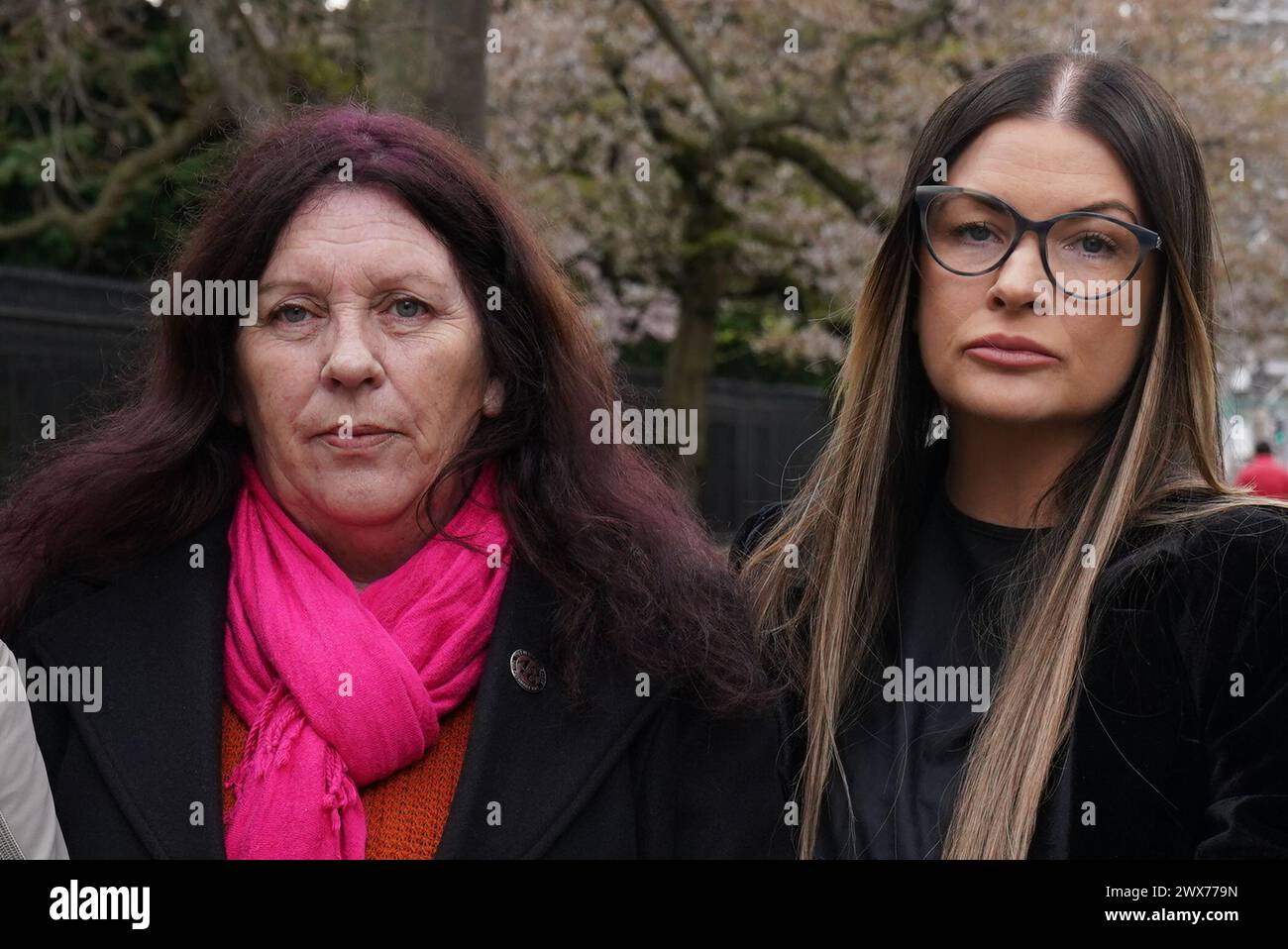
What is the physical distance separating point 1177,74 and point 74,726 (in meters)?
12.5

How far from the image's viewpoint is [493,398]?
2.80m

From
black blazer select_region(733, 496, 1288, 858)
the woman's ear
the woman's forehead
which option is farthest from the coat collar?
the woman's forehead

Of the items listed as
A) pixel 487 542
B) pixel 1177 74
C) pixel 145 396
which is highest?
pixel 1177 74

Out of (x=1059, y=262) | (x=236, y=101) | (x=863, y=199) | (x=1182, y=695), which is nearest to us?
(x=1182, y=695)

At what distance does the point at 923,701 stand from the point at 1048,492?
1.36ft

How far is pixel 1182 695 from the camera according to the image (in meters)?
2.47

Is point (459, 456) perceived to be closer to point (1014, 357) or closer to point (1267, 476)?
point (1014, 357)

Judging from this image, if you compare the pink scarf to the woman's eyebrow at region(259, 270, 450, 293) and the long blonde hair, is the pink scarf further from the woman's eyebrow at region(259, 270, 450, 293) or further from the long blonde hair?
the long blonde hair

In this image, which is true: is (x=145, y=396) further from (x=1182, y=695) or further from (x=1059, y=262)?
(x=1182, y=695)

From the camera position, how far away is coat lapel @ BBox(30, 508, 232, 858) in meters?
2.50

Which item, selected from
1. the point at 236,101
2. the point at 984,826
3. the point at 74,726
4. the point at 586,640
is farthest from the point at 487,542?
the point at 236,101

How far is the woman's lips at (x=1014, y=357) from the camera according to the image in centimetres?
265

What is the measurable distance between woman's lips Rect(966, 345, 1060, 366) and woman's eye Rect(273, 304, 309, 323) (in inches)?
44.5

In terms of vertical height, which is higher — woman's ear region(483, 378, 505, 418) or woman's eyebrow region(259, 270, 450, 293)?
woman's eyebrow region(259, 270, 450, 293)
